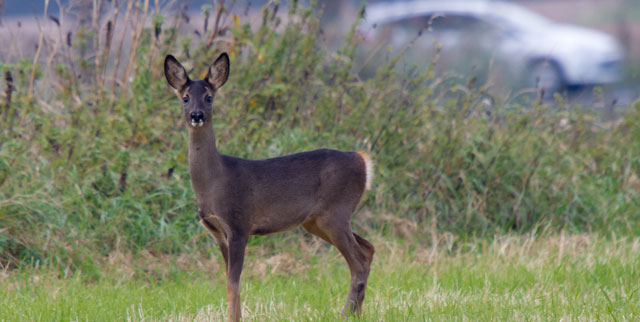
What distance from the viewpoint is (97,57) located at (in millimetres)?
7234

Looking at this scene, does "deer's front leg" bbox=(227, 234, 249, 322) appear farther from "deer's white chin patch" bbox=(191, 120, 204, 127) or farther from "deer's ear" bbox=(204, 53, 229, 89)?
"deer's ear" bbox=(204, 53, 229, 89)

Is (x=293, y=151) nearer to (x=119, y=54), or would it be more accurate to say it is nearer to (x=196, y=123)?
(x=119, y=54)

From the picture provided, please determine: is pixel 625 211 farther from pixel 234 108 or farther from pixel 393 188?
pixel 234 108

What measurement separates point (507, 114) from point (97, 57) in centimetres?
353

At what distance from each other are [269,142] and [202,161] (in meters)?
2.36

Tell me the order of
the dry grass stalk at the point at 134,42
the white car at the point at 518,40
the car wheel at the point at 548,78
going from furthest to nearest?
the white car at the point at 518,40 < the car wheel at the point at 548,78 < the dry grass stalk at the point at 134,42

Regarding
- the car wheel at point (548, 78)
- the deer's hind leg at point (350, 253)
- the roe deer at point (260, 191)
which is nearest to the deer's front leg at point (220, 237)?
the roe deer at point (260, 191)

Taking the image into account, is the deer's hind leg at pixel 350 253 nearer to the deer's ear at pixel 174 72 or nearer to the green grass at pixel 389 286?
the green grass at pixel 389 286

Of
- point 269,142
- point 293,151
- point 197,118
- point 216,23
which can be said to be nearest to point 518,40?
point 216,23

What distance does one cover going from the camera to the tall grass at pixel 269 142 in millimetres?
5980

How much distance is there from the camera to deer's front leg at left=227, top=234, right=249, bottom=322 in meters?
4.26

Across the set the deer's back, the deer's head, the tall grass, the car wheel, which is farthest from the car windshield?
the deer's head

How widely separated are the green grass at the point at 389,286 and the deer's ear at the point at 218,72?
4.01ft

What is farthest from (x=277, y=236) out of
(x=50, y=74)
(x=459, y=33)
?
(x=459, y=33)
